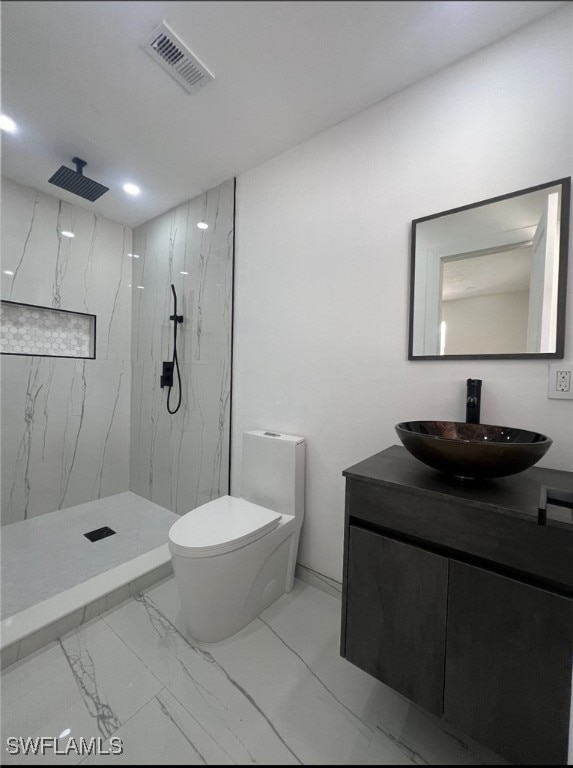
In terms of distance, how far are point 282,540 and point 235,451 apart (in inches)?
25.4

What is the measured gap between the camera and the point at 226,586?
1269 millimetres

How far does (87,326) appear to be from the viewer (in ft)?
8.29

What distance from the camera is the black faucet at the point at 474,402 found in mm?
1162

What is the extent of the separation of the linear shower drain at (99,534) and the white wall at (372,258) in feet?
3.12

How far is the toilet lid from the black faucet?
0.94 m

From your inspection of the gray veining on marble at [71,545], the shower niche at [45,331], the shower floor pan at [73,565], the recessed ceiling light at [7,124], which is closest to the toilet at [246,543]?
the shower floor pan at [73,565]

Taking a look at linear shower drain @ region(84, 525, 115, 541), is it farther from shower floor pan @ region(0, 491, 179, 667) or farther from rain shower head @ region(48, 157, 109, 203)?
rain shower head @ region(48, 157, 109, 203)

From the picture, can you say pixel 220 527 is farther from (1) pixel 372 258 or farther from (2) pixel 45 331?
(2) pixel 45 331

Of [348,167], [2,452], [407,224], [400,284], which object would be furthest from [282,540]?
[2,452]

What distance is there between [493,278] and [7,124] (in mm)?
2393

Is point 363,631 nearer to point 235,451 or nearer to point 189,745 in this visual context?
point 189,745

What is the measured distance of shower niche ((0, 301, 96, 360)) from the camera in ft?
7.02

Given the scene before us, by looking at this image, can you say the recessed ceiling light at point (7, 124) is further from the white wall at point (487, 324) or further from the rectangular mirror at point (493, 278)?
the white wall at point (487, 324)

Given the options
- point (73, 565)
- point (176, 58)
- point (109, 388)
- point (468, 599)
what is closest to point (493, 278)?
point (468, 599)
